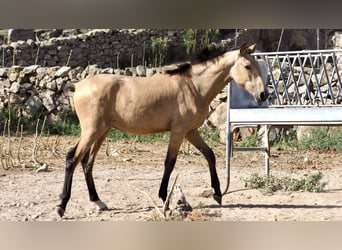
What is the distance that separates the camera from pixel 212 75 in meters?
5.30

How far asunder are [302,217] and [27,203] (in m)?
2.24

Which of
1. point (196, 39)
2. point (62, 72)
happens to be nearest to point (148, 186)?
point (62, 72)

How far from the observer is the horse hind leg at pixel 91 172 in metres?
5.12

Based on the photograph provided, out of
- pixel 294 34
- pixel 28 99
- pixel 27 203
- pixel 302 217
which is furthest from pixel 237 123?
pixel 294 34

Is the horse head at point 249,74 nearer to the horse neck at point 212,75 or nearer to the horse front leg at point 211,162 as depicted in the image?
the horse neck at point 212,75

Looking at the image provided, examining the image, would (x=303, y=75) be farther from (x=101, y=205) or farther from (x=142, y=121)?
(x=101, y=205)

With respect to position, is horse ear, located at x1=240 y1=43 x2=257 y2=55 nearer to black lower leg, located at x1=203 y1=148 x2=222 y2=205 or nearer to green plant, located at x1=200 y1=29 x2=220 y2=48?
black lower leg, located at x1=203 y1=148 x2=222 y2=205

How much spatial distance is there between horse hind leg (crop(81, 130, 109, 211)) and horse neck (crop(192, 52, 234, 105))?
0.90m

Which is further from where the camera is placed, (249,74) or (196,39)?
(196,39)

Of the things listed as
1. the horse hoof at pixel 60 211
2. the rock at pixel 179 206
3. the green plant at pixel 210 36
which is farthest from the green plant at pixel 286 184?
the green plant at pixel 210 36

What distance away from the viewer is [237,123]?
568 centimetres

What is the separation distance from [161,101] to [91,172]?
2.75 ft

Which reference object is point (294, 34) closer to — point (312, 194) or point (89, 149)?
point (312, 194)

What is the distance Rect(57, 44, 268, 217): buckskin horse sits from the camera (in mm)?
4969
